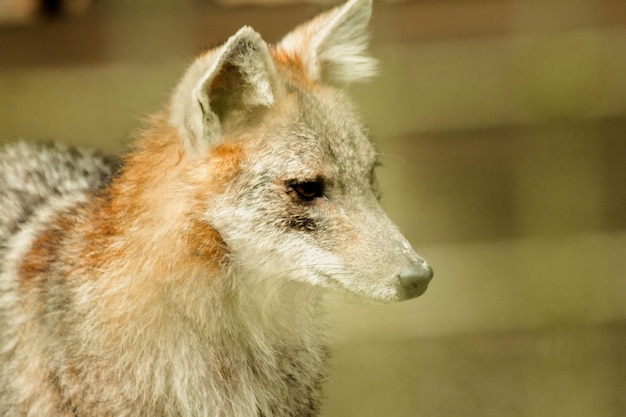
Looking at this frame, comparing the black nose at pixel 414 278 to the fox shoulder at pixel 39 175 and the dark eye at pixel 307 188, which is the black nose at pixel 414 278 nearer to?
the dark eye at pixel 307 188

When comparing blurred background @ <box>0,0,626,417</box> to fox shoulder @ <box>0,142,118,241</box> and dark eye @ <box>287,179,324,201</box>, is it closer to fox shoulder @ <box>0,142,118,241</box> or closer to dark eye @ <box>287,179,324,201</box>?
fox shoulder @ <box>0,142,118,241</box>

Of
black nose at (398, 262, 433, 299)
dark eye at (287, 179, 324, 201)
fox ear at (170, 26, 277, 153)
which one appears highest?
fox ear at (170, 26, 277, 153)

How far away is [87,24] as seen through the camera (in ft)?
17.7

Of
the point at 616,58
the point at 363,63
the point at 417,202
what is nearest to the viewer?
the point at 363,63

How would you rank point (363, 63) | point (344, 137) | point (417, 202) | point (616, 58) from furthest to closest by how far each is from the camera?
point (417, 202)
point (616, 58)
point (363, 63)
point (344, 137)

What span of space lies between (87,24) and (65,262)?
2059 millimetres

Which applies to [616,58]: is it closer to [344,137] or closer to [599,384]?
[599,384]

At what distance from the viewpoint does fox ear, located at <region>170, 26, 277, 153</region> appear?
3330 mm

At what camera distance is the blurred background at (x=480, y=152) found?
16.9 ft

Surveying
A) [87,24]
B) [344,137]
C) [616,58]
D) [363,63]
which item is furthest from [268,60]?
[616,58]

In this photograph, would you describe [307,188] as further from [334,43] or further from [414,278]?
[334,43]

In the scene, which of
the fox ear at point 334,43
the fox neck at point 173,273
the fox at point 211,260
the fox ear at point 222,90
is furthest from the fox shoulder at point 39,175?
the fox ear at point 334,43

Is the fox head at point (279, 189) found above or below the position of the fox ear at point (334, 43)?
below

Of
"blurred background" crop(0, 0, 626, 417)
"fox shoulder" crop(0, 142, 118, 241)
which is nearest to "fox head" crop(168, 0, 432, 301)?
"fox shoulder" crop(0, 142, 118, 241)
